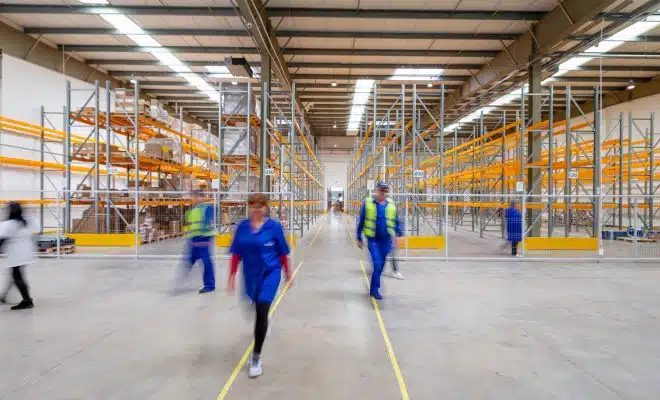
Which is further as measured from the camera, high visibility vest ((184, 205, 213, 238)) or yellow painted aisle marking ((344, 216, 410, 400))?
high visibility vest ((184, 205, 213, 238))

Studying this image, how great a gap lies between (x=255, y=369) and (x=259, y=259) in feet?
3.22

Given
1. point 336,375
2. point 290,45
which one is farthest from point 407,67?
point 336,375

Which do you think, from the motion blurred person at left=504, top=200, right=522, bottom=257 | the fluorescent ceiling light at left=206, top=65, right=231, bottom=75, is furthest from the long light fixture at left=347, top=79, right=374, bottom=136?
the motion blurred person at left=504, top=200, right=522, bottom=257

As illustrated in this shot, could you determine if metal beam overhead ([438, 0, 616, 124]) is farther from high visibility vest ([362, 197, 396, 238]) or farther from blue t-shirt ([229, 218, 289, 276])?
blue t-shirt ([229, 218, 289, 276])

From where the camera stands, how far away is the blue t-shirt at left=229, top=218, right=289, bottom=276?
3.54 m

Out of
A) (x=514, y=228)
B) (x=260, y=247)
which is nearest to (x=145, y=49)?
(x=514, y=228)

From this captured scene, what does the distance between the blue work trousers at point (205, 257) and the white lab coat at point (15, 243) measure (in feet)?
6.91

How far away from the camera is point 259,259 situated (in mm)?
3539

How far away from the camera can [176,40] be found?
1512 centimetres

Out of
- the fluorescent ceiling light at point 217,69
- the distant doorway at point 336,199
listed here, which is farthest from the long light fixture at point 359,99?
the distant doorway at point 336,199

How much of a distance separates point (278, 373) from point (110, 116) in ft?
38.4

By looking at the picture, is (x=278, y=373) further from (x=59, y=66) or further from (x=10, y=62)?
(x=59, y=66)

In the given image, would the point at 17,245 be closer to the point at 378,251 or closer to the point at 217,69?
the point at 378,251

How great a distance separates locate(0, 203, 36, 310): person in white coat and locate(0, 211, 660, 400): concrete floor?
0.38 metres
